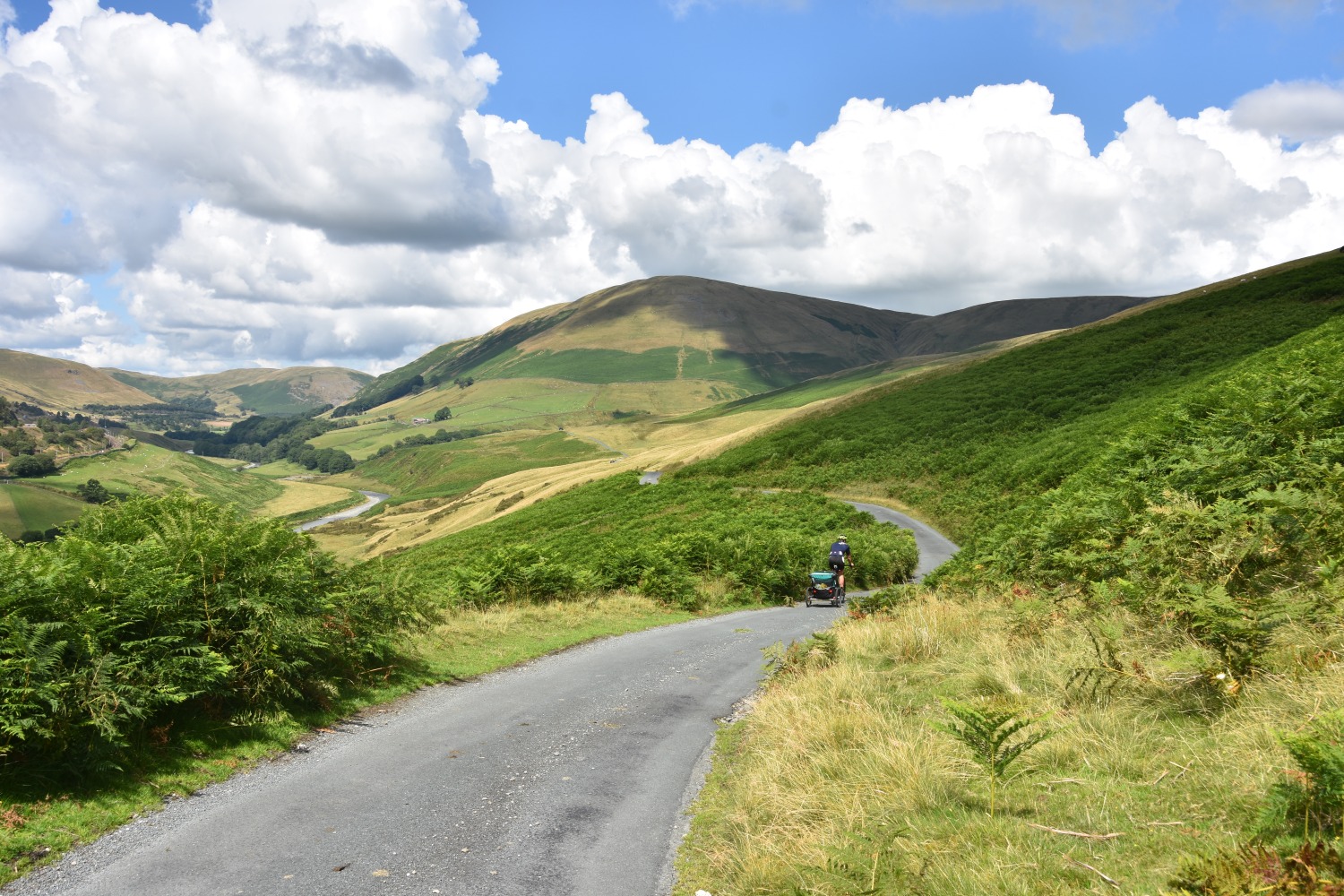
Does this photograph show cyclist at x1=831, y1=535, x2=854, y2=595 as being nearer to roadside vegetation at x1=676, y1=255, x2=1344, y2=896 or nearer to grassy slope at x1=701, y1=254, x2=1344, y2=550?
roadside vegetation at x1=676, y1=255, x2=1344, y2=896

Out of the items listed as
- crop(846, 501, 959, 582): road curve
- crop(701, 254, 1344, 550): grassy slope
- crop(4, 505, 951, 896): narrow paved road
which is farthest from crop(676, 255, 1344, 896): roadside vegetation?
crop(701, 254, 1344, 550): grassy slope

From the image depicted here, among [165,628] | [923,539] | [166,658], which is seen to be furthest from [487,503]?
[166,658]

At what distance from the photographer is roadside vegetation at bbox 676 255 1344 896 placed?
475 cm

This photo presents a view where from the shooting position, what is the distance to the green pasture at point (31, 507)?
13875 cm

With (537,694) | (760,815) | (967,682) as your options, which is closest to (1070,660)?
(967,682)

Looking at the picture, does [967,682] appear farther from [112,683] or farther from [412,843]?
[112,683]

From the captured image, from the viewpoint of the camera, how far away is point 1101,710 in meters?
7.26

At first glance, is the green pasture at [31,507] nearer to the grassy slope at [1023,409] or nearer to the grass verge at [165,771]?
the grassy slope at [1023,409]

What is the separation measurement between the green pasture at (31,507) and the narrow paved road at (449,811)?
15773 cm

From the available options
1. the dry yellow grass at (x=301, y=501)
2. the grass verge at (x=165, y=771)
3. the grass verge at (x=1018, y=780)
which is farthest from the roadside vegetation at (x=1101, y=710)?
the dry yellow grass at (x=301, y=501)

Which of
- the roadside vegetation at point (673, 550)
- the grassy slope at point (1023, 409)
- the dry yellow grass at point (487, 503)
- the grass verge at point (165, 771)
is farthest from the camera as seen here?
the dry yellow grass at point (487, 503)

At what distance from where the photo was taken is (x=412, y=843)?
714 centimetres

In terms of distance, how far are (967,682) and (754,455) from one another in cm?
6672

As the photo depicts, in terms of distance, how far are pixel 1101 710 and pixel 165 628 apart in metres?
10.3
